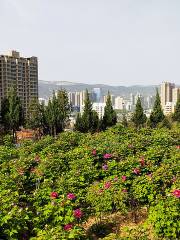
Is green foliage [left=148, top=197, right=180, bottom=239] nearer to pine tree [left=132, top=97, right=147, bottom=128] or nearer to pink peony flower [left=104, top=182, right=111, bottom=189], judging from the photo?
pink peony flower [left=104, top=182, right=111, bottom=189]

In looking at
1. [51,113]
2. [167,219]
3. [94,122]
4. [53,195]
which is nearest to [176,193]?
[167,219]

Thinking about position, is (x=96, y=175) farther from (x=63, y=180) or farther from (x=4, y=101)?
(x=4, y=101)

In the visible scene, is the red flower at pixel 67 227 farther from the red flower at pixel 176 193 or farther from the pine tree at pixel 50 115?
the pine tree at pixel 50 115

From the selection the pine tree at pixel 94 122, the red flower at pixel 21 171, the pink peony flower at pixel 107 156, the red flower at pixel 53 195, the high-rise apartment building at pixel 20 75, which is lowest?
the pine tree at pixel 94 122

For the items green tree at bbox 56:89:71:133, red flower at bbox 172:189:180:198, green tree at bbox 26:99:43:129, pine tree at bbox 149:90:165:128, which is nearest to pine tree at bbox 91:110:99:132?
green tree at bbox 56:89:71:133

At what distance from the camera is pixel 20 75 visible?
351ft

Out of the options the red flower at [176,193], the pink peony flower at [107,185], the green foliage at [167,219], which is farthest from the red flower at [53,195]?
the red flower at [176,193]

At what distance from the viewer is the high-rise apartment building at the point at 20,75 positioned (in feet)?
327

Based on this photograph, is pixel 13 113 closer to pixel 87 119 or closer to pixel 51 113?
pixel 51 113

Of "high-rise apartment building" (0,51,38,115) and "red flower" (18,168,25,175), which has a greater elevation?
"high-rise apartment building" (0,51,38,115)

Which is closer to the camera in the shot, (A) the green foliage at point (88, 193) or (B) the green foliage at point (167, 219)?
(A) the green foliage at point (88, 193)

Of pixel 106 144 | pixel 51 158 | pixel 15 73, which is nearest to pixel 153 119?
pixel 106 144

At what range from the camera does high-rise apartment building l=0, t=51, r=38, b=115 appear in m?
99.6

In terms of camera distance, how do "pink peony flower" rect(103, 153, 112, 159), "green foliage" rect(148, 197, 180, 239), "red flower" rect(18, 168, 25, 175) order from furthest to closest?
1. "pink peony flower" rect(103, 153, 112, 159)
2. "red flower" rect(18, 168, 25, 175)
3. "green foliage" rect(148, 197, 180, 239)
